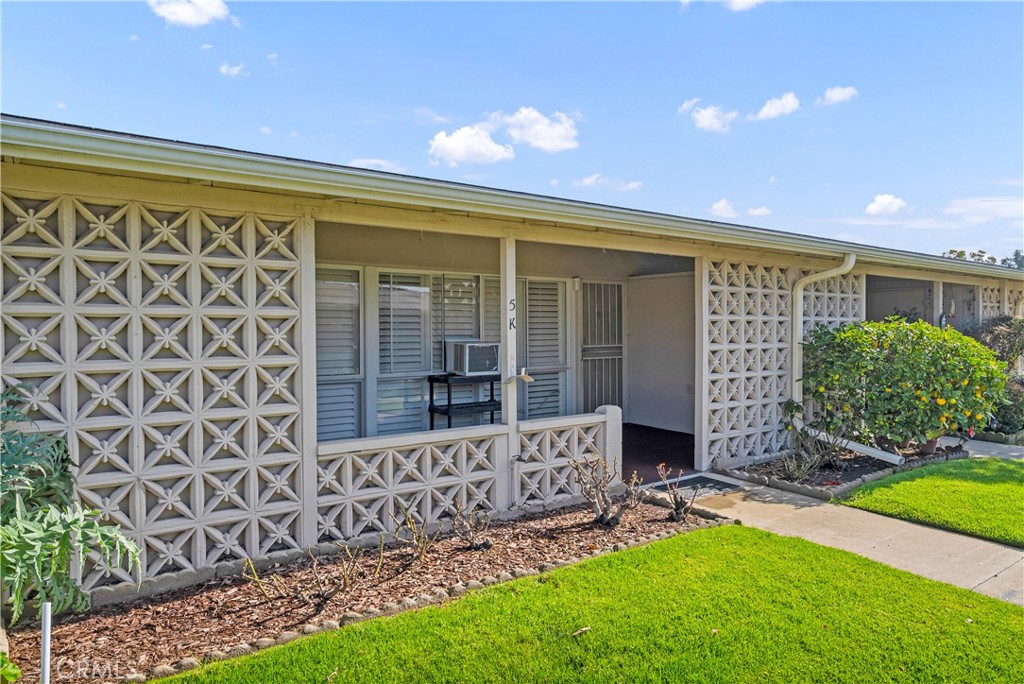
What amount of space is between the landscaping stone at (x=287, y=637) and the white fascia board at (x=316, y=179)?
2749 mm

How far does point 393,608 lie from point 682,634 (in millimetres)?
1742

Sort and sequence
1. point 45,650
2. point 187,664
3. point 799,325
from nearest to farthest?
point 45,650, point 187,664, point 799,325

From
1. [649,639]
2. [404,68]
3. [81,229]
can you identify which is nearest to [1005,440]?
[649,639]

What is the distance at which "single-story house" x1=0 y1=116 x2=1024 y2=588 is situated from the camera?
3715 mm

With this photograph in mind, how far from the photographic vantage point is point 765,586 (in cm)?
405

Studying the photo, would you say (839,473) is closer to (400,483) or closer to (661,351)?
(661,351)

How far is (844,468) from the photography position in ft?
23.8

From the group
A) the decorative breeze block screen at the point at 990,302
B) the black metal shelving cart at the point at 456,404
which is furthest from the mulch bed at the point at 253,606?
the decorative breeze block screen at the point at 990,302

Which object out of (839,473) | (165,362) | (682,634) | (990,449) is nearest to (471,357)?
(165,362)

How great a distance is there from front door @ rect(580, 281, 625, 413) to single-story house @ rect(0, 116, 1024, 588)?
4.56 feet

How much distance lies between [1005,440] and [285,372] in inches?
404

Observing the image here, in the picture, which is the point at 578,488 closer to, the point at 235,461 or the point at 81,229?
the point at 235,461

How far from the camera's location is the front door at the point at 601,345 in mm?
9125

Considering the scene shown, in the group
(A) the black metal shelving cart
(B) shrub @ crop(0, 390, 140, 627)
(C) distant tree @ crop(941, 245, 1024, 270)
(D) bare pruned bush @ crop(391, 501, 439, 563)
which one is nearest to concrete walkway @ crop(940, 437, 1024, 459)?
(A) the black metal shelving cart
